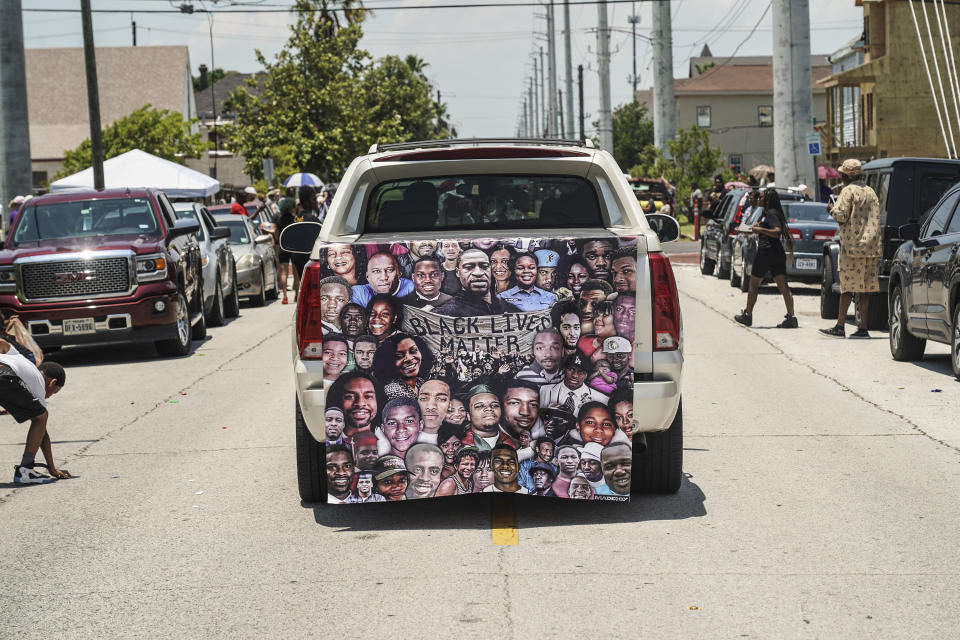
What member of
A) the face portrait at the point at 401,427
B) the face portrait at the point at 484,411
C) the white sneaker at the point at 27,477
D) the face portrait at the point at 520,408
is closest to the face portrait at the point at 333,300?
the face portrait at the point at 401,427

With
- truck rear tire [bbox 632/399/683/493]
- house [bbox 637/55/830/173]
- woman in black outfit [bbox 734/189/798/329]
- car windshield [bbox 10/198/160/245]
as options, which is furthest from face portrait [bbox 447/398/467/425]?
house [bbox 637/55/830/173]

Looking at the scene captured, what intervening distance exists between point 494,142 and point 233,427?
152 inches

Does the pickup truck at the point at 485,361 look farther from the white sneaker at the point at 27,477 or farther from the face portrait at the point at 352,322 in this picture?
the white sneaker at the point at 27,477

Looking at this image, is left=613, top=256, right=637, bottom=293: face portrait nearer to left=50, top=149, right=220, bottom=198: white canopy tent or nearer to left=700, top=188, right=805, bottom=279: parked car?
left=700, top=188, right=805, bottom=279: parked car

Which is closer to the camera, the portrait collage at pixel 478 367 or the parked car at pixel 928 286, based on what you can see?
the portrait collage at pixel 478 367

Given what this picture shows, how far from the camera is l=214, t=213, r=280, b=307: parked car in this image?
76.1 feet

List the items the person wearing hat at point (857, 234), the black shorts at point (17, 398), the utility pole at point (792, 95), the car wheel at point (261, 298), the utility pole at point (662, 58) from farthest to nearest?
1. the utility pole at point (662, 58)
2. the utility pole at point (792, 95)
3. the car wheel at point (261, 298)
4. the person wearing hat at point (857, 234)
5. the black shorts at point (17, 398)

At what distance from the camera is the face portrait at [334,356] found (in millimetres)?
6527

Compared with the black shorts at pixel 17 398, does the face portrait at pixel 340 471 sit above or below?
below

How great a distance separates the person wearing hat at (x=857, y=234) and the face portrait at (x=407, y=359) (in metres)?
10.2

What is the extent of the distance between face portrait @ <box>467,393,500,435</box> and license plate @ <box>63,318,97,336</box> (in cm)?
963

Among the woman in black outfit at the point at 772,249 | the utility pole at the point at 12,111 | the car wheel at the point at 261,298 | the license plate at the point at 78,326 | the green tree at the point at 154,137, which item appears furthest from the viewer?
the green tree at the point at 154,137

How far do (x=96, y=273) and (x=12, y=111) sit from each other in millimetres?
12801

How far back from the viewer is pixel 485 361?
6.52 meters
